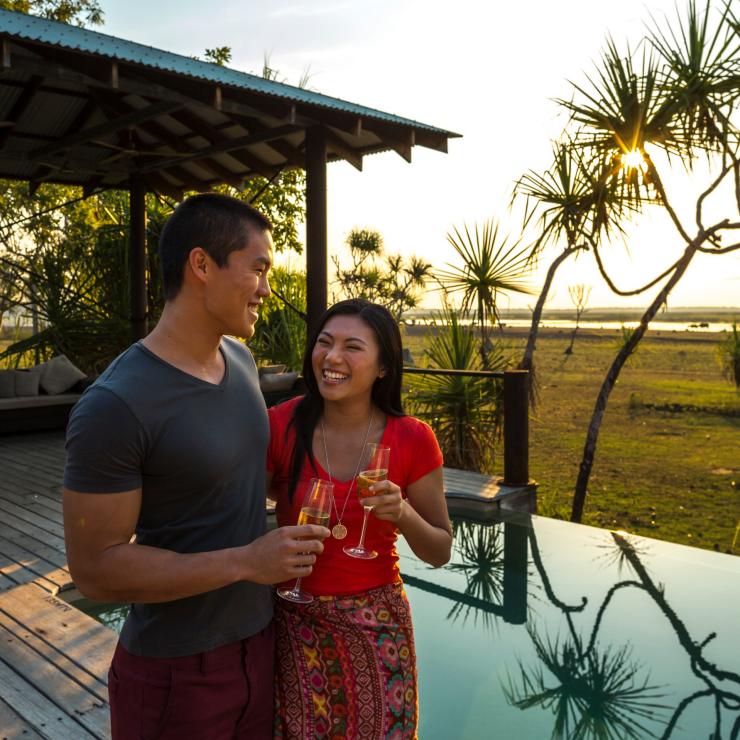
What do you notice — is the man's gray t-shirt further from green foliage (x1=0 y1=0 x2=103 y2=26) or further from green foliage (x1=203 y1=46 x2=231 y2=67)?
green foliage (x1=0 y1=0 x2=103 y2=26)

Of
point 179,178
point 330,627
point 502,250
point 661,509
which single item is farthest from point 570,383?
point 330,627

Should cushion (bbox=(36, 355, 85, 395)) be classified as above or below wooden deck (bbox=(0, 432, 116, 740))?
above

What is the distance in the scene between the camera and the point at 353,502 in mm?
1684

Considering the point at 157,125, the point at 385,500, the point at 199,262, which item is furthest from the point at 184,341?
the point at 157,125

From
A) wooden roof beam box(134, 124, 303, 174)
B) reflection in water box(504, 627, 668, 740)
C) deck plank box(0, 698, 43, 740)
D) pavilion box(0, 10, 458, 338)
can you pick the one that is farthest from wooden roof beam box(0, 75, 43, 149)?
reflection in water box(504, 627, 668, 740)

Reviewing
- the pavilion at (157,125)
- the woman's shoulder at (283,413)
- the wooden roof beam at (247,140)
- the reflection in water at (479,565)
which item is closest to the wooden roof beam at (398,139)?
the pavilion at (157,125)

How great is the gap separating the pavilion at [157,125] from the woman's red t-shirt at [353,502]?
4036 millimetres

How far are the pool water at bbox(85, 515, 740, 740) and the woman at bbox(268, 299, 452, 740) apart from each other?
1899 mm

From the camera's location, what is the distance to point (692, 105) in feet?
21.7

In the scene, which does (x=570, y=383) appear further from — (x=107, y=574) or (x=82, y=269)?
(x=107, y=574)

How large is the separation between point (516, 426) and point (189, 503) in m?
5.32

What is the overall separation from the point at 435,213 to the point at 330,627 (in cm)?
742

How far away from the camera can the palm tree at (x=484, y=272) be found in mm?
8836

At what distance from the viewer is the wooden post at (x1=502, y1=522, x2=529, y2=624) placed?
4473 millimetres
